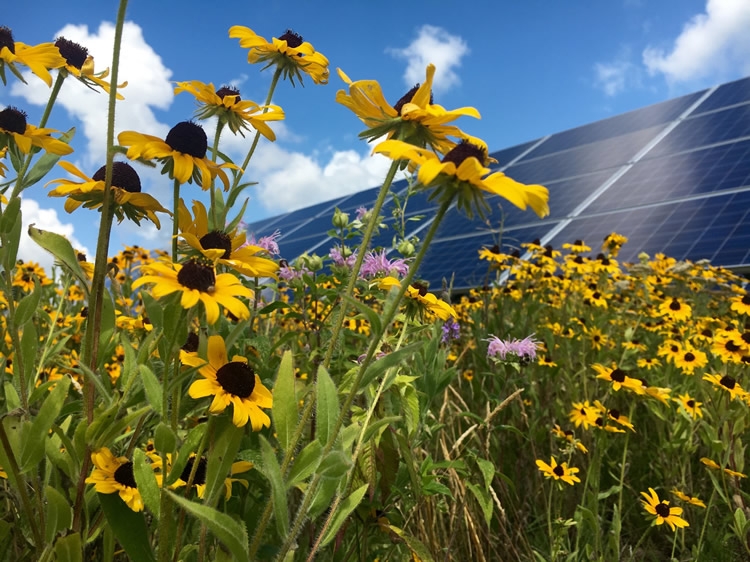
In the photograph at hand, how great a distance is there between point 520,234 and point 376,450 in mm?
7711

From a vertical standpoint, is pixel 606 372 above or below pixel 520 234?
below

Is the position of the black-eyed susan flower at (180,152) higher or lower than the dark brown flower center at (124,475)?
higher

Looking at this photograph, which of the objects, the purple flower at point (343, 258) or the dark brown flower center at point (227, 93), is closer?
the dark brown flower center at point (227, 93)

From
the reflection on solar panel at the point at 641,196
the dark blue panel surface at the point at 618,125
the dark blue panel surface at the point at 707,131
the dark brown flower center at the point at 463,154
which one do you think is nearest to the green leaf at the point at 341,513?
the dark brown flower center at the point at 463,154

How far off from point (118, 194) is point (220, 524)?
2.16ft

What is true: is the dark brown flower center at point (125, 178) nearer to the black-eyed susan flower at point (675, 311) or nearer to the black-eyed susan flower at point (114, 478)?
the black-eyed susan flower at point (114, 478)

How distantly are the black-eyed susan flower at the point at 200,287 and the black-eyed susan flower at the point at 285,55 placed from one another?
0.69 metres

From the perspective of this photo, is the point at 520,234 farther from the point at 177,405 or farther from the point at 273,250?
the point at 177,405

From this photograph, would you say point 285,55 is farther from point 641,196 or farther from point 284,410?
point 641,196

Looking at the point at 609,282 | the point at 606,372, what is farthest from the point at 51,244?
the point at 609,282

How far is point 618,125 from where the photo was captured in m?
14.1

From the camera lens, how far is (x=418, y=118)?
3.33 feet

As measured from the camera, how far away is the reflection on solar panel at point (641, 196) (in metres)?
7.36

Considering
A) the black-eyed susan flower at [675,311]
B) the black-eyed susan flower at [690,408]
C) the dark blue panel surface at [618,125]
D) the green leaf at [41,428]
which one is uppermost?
the dark blue panel surface at [618,125]
